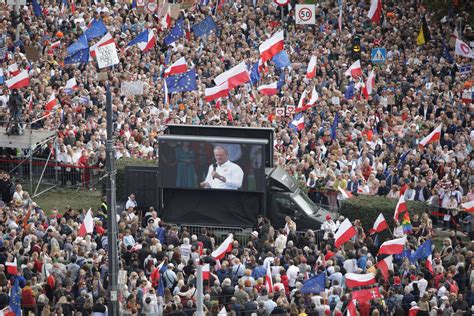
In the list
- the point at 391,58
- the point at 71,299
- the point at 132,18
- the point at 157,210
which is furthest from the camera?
the point at 132,18

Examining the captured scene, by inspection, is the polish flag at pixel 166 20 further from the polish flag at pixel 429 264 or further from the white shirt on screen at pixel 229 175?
the polish flag at pixel 429 264

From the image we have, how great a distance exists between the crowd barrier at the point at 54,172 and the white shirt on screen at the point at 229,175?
5.77 metres

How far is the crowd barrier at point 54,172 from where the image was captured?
41688 mm

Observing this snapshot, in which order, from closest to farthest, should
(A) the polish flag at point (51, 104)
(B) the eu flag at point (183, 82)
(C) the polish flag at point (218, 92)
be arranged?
(C) the polish flag at point (218, 92)
(B) the eu flag at point (183, 82)
(A) the polish flag at point (51, 104)

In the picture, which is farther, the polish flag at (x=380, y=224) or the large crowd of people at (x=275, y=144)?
the polish flag at (x=380, y=224)

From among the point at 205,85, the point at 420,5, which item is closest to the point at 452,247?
the point at 205,85

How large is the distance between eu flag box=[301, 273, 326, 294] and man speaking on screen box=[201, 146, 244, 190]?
752 centimetres

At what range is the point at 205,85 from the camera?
1868 inches

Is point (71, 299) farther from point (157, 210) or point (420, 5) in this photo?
point (420, 5)

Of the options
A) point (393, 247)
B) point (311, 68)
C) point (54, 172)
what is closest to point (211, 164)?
point (393, 247)

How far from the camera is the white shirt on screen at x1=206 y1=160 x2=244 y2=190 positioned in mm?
36500

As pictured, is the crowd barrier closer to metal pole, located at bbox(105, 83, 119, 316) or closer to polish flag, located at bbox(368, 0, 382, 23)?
metal pole, located at bbox(105, 83, 119, 316)

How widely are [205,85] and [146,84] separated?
209 centimetres

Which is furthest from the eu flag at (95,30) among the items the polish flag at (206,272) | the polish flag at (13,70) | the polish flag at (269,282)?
the polish flag at (269,282)
